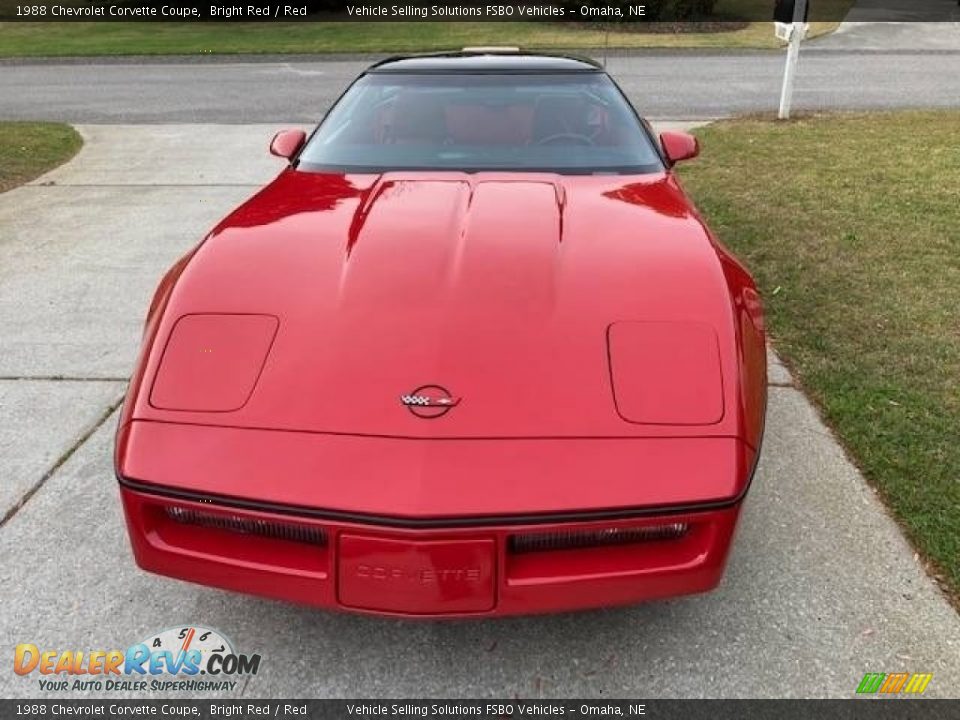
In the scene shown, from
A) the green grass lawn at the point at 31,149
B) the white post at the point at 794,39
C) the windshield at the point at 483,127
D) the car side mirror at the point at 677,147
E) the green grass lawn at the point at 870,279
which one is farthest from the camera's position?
the white post at the point at 794,39

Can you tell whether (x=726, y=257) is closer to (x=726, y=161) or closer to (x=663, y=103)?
(x=726, y=161)

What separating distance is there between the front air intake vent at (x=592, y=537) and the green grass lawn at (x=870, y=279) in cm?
108

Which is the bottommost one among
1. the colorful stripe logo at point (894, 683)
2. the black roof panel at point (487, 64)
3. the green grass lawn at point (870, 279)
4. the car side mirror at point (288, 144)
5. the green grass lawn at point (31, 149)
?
the green grass lawn at point (31, 149)

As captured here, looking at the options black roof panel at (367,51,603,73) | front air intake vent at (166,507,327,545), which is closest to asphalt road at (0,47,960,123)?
black roof panel at (367,51,603,73)

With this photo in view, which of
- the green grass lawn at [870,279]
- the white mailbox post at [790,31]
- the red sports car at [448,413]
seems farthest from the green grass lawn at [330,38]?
the red sports car at [448,413]

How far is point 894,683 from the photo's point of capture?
203 cm

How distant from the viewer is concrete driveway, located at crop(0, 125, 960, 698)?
207 cm

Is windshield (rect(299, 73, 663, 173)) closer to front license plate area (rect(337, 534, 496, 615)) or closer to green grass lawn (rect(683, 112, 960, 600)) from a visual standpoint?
green grass lawn (rect(683, 112, 960, 600))

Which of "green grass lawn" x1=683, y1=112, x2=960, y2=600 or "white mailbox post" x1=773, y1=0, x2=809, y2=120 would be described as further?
"white mailbox post" x1=773, y1=0, x2=809, y2=120

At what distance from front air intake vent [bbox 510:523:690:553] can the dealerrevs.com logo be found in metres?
0.85

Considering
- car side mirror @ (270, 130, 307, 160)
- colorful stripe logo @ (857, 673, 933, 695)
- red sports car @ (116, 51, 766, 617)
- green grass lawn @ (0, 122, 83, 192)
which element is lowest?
green grass lawn @ (0, 122, 83, 192)

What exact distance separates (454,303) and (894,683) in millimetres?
1473

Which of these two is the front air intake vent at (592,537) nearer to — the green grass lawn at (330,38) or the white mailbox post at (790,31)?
the white mailbox post at (790,31)

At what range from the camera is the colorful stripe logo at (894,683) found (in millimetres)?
2012
